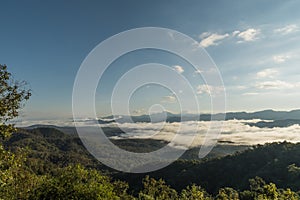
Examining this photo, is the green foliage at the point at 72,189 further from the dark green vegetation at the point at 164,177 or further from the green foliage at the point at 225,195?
the green foliage at the point at 225,195

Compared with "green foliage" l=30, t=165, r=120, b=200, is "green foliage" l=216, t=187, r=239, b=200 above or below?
below

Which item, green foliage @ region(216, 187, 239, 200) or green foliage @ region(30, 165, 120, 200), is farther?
green foliage @ region(216, 187, 239, 200)

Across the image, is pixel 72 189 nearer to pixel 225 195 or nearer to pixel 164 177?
pixel 225 195

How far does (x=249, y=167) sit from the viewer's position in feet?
554

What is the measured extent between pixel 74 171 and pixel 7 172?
29.0 feet

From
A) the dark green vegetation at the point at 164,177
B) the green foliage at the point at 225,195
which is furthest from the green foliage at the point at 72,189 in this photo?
the green foliage at the point at 225,195

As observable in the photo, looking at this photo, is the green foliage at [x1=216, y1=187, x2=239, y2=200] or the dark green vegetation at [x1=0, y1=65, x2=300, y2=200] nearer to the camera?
the dark green vegetation at [x1=0, y1=65, x2=300, y2=200]

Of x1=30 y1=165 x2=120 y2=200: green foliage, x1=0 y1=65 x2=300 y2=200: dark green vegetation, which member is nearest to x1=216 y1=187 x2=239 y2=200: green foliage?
x1=0 y1=65 x2=300 y2=200: dark green vegetation

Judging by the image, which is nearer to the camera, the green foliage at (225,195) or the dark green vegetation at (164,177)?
the dark green vegetation at (164,177)

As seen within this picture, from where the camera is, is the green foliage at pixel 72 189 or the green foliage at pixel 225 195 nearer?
the green foliage at pixel 72 189

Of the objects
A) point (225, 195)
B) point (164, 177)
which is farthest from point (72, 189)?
point (164, 177)

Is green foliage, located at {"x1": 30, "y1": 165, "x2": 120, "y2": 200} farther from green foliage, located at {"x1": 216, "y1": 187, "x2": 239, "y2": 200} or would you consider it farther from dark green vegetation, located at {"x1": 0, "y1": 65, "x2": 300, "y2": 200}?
green foliage, located at {"x1": 216, "y1": 187, "x2": 239, "y2": 200}

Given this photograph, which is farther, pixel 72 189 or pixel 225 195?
pixel 225 195

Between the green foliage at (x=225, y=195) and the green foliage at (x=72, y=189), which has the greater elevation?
the green foliage at (x=72, y=189)
